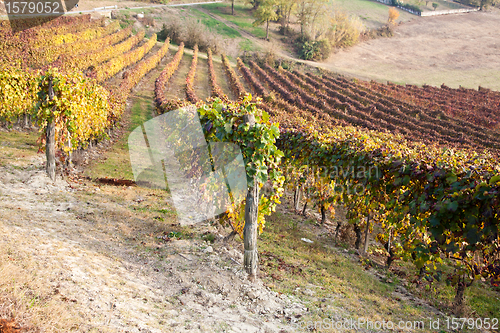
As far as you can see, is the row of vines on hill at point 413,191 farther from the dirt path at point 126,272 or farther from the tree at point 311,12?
the tree at point 311,12

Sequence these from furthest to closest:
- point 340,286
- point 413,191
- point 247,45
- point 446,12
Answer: point 446,12, point 247,45, point 340,286, point 413,191

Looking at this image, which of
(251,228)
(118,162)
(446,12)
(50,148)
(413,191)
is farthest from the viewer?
(446,12)

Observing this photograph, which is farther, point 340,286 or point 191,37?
point 191,37

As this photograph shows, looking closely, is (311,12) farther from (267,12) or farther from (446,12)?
(446,12)

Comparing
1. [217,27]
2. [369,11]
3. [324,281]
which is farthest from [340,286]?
[369,11]

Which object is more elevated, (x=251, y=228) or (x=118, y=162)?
(x=251, y=228)

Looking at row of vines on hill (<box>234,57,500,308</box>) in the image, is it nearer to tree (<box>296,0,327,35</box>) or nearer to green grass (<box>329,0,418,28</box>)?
tree (<box>296,0,327,35</box>)

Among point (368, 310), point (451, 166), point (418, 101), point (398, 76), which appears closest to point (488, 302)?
point (368, 310)

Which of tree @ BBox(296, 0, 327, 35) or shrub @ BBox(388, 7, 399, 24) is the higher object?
shrub @ BBox(388, 7, 399, 24)

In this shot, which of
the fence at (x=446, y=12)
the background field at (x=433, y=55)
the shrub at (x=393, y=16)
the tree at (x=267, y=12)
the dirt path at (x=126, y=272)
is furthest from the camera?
the fence at (x=446, y=12)

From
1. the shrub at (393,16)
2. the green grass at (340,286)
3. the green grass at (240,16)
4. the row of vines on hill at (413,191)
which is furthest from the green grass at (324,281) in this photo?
the shrub at (393,16)

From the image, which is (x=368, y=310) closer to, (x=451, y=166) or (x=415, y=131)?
(x=451, y=166)

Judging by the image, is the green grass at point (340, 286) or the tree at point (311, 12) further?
the tree at point (311, 12)

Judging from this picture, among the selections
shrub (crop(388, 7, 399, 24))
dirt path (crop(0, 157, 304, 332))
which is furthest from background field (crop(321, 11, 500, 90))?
dirt path (crop(0, 157, 304, 332))
